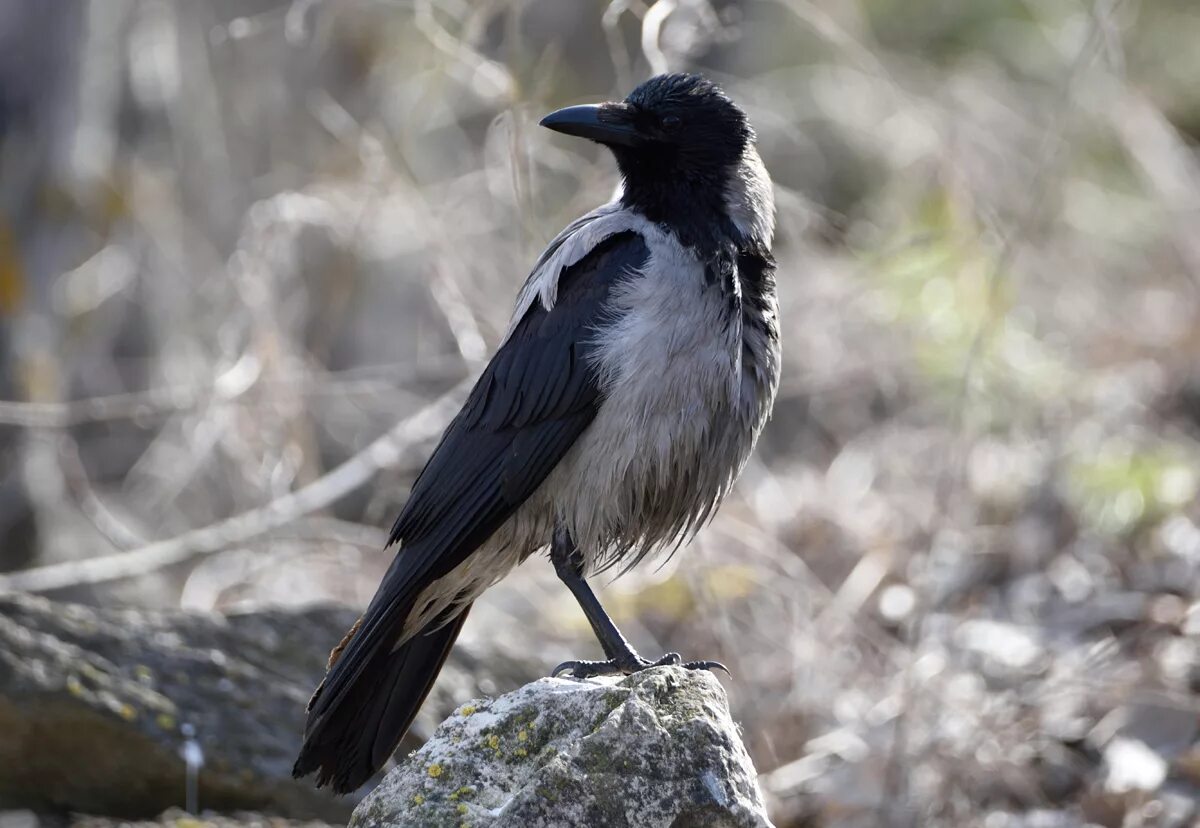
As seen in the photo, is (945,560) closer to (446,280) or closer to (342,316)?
(446,280)

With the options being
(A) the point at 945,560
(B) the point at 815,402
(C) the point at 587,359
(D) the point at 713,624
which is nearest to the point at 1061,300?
(B) the point at 815,402

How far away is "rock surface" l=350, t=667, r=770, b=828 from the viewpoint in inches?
110

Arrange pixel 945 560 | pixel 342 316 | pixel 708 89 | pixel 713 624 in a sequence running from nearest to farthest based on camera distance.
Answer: pixel 708 89 < pixel 713 624 < pixel 945 560 < pixel 342 316

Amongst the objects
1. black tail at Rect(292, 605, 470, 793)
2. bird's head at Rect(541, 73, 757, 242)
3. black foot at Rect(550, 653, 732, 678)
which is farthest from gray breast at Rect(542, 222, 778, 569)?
→ black tail at Rect(292, 605, 470, 793)

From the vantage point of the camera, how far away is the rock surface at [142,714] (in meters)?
3.91

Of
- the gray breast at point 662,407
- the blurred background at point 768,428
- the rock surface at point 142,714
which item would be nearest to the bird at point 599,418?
the gray breast at point 662,407

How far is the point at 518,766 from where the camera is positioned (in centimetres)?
304

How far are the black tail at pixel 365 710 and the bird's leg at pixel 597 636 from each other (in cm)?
40

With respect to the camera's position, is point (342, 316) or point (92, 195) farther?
point (342, 316)

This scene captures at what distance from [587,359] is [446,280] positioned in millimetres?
1745

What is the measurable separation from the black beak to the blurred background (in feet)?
2.29

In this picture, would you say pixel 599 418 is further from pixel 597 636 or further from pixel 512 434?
pixel 597 636

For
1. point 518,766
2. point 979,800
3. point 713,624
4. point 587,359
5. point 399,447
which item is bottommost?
point 979,800

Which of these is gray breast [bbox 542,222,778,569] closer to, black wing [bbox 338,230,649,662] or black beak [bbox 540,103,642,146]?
black wing [bbox 338,230,649,662]
